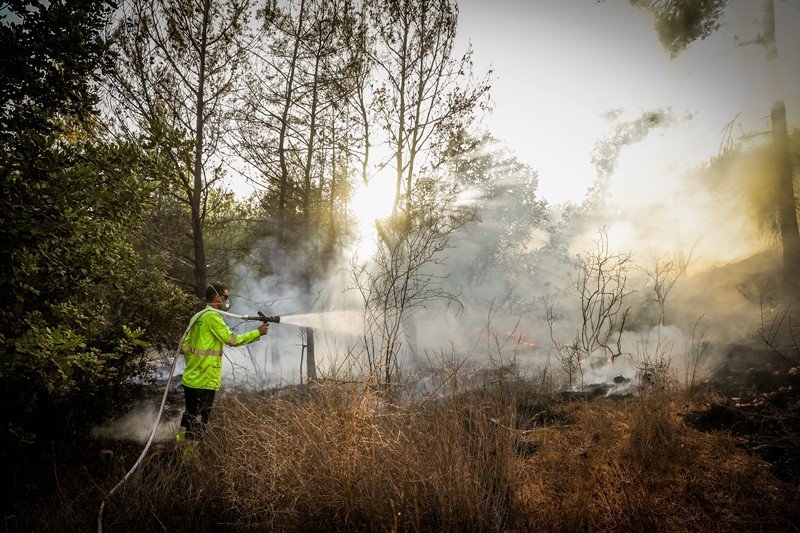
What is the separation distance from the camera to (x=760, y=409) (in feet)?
14.9

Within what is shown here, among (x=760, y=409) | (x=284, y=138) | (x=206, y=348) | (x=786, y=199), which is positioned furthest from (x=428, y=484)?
(x=786, y=199)

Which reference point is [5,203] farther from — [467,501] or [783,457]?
[783,457]

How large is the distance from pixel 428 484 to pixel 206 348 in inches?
131

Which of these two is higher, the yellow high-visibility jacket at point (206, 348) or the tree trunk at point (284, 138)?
the tree trunk at point (284, 138)

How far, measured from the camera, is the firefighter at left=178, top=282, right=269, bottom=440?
4363 millimetres

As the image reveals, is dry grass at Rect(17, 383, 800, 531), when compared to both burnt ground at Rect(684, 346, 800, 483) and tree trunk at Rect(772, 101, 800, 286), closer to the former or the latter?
burnt ground at Rect(684, 346, 800, 483)

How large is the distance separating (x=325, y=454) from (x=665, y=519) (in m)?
2.67

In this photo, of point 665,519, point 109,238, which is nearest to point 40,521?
point 109,238

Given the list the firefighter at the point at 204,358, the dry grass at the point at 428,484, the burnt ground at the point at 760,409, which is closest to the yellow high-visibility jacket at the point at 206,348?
the firefighter at the point at 204,358

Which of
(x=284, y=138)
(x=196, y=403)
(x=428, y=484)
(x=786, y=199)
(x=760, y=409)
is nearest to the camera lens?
(x=428, y=484)

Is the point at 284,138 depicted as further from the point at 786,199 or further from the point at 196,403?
the point at 786,199

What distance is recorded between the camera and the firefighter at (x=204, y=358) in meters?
4.36

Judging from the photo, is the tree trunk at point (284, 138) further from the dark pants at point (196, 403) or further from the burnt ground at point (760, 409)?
the burnt ground at point (760, 409)

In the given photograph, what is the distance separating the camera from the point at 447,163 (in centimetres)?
1009
